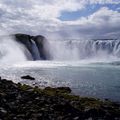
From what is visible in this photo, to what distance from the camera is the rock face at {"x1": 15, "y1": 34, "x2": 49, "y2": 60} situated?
8444 centimetres

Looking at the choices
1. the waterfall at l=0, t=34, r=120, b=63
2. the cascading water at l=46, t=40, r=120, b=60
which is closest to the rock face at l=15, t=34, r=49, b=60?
the waterfall at l=0, t=34, r=120, b=63

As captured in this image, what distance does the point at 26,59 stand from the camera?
77.6 meters

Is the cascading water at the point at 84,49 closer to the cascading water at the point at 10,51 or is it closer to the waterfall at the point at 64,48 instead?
the waterfall at the point at 64,48

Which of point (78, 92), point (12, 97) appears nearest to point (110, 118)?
point (12, 97)

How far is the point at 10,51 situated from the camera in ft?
251

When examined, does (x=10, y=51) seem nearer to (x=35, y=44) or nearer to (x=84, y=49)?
(x=35, y=44)

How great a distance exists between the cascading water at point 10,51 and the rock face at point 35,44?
329 cm

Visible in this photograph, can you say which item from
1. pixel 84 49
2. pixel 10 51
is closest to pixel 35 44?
pixel 10 51

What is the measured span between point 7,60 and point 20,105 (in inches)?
2221

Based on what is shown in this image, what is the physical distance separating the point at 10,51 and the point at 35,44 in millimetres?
12027

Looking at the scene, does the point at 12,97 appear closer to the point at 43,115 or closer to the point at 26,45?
the point at 43,115

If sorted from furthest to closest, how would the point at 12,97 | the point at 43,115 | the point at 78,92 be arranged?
the point at 78,92, the point at 12,97, the point at 43,115

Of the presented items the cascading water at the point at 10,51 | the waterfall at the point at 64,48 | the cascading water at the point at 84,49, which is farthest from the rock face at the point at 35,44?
the cascading water at the point at 10,51

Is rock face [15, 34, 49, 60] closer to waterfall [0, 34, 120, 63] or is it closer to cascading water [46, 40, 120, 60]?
waterfall [0, 34, 120, 63]
